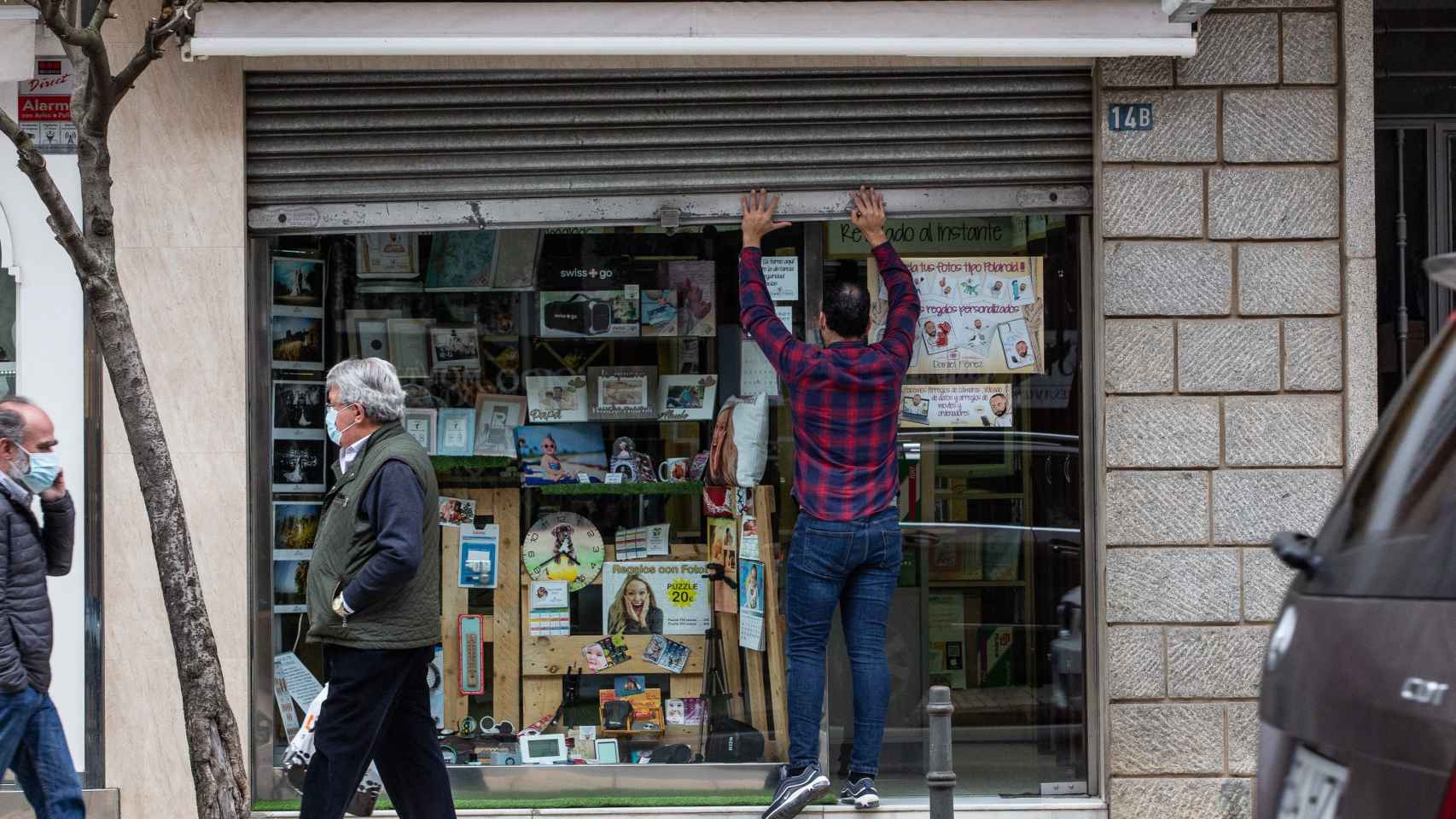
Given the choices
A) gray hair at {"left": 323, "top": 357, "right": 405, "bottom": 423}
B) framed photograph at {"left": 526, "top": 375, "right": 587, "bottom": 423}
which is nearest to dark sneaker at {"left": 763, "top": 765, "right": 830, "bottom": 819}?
framed photograph at {"left": 526, "top": 375, "right": 587, "bottom": 423}

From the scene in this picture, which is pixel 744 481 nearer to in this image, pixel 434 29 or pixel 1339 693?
pixel 434 29

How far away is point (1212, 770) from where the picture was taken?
6426 millimetres

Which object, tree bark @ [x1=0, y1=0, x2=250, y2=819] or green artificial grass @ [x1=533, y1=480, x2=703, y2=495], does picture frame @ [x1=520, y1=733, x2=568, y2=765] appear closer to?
green artificial grass @ [x1=533, y1=480, x2=703, y2=495]

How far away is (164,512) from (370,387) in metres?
0.80

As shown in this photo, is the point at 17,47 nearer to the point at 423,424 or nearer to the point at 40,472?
the point at 40,472

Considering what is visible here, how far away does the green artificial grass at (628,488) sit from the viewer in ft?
22.5

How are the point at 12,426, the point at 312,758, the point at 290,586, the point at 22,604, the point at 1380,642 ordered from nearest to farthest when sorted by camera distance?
1. the point at 1380,642
2. the point at 22,604
3. the point at 12,426
4. the point at 312,758
5. the point at 290,586

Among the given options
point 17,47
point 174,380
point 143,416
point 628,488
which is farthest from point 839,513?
point 17,47

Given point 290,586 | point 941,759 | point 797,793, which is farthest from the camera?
point 290,586

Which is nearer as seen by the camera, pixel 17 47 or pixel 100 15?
pixel 100 15

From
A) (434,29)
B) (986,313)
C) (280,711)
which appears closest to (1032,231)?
(986,313)

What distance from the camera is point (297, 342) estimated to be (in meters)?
6.74

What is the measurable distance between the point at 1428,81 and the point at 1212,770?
12.7 feet

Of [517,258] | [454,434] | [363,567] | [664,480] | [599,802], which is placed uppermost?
[517,258]
